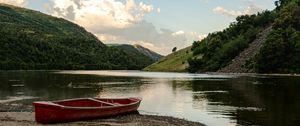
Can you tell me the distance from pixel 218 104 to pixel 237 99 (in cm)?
938

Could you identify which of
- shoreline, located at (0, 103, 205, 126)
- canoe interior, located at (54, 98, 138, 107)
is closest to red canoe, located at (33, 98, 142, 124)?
canoe interior, located at (54, 98, 138, 107)

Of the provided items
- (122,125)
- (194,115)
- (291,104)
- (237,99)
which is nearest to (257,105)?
(291,104)

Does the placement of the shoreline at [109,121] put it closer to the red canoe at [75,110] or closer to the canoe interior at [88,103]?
the red canoe at [75,110]

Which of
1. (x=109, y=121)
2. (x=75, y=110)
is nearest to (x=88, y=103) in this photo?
(x=109, y=121)

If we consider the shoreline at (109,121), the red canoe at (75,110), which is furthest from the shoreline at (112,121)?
the red canoe at (75,110)

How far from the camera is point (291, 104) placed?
2589 inches

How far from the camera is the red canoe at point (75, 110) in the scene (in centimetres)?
4172

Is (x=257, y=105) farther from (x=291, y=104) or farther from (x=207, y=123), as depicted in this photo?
(x=207, y=123)

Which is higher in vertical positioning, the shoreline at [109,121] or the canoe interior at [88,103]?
the canoe interior at [88,103]

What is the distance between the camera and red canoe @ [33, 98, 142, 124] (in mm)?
41719

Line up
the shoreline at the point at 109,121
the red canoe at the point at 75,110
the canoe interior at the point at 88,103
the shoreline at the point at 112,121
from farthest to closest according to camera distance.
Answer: the canoe interior at the point at 88,103
the shoreline at the point at 109,121
the shoreline at the point at 112,121
the red canoe at the point at 75,110

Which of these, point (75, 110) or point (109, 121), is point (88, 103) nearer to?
point (109, 121)

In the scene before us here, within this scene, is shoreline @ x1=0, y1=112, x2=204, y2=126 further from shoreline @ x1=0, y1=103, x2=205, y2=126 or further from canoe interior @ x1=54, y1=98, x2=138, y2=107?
canoe interior @ x1=54, y1=98, x2=138, y2=107

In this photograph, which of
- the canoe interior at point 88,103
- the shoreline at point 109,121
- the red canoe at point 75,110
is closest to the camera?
the red canoe at point 75,110
